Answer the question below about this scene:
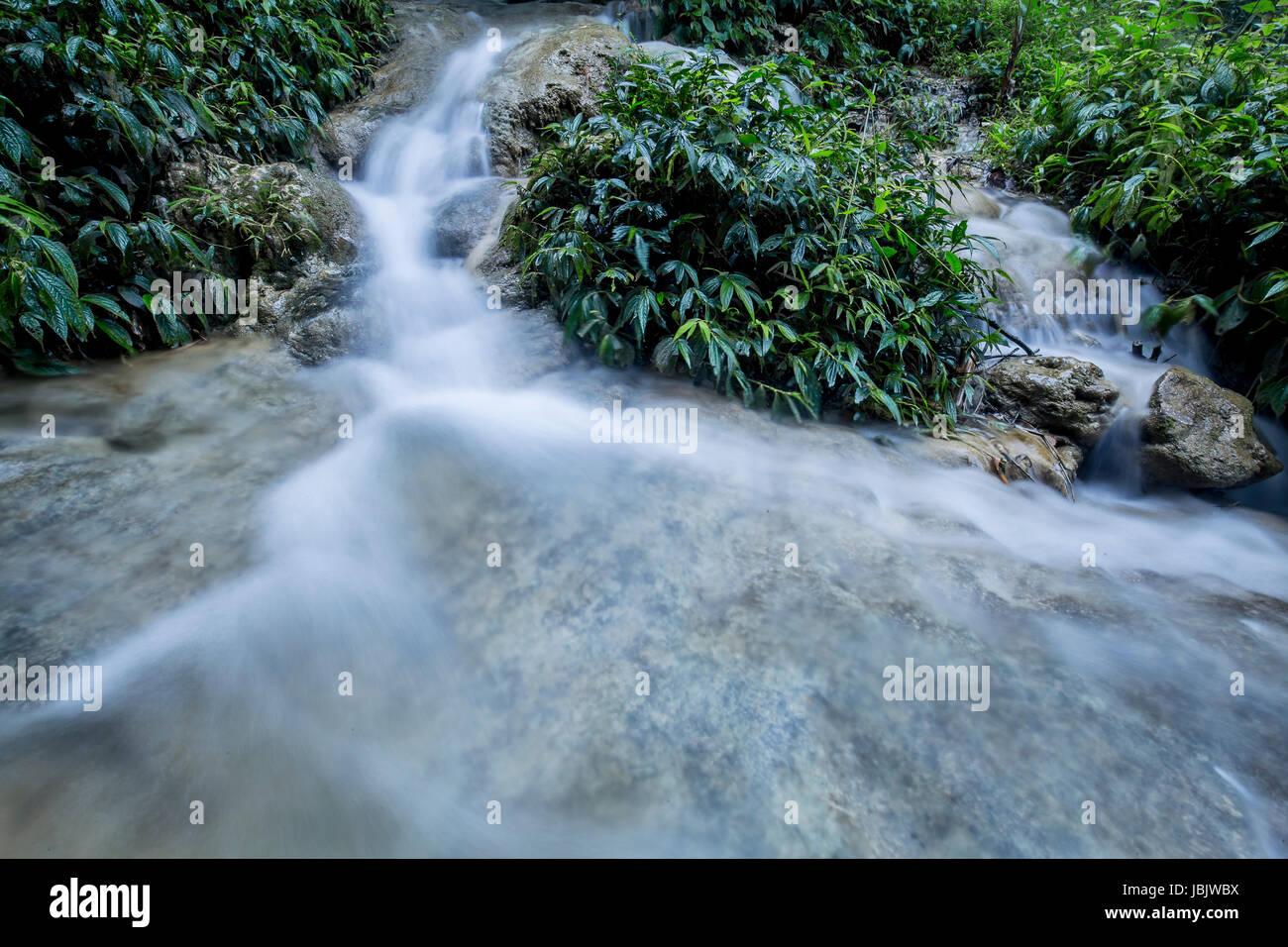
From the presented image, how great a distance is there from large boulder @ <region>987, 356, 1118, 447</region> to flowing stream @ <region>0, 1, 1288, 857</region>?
885 millimetres

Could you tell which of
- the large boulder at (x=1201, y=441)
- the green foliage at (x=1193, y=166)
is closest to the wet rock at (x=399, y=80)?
the green foliage at (x=1193, y=166)

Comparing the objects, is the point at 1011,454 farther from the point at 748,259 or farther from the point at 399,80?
the point at 399,80

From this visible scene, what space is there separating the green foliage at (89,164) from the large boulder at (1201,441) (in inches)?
240

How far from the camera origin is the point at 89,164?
3.48 m

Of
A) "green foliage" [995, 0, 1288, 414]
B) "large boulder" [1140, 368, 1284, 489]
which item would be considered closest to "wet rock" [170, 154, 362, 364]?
"large boulder" [1140, 368, 1284, 489]

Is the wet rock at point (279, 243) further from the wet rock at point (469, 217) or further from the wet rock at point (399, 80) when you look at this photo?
the wet rock at point (399, 80)

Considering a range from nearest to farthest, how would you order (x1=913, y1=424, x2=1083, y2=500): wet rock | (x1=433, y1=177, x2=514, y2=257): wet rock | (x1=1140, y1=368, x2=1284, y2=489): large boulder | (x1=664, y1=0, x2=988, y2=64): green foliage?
1. (x1=913, y1=424, x2=1083, y2=500): wet rock
2. (x1=1140, y1=368, x2=1284, y2=489): large boulder
3. (x1=433, y1=177, x2=514, y2=257): wet rock
4. (x1=664, y1=0, x2=988, y2=64): green foliage

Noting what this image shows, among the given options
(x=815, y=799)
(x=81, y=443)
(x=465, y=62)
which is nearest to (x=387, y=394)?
(x=81, y=443)

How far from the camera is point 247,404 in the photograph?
127 inches

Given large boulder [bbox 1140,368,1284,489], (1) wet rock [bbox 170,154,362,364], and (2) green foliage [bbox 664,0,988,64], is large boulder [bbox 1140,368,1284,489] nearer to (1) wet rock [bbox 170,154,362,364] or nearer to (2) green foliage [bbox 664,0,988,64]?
(1) wet rock [bbox 170,154,362,364]

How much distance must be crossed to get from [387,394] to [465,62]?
5558 mm

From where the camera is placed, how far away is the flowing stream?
1485 mm

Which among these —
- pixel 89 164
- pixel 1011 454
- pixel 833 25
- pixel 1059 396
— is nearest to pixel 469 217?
A: pixel 89 164

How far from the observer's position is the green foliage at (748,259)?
365cm
